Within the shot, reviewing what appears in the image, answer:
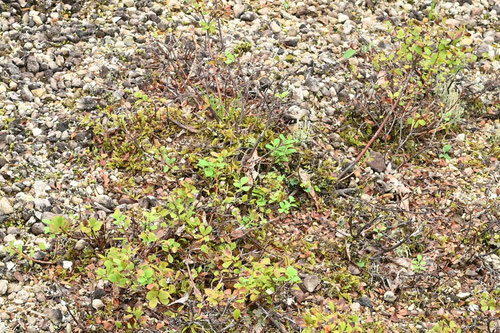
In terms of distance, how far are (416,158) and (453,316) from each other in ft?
4.47

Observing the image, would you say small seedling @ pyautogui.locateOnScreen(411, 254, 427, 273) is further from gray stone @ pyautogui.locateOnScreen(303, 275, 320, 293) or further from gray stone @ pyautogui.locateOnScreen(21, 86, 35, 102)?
gray stone @ pyautogui.locateOnScreen(21, 86, 35, 102)

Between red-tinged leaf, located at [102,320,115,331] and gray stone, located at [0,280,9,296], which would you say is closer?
red-tinged leaf, located at [102,320,115,331]

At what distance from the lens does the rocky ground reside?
145 inches

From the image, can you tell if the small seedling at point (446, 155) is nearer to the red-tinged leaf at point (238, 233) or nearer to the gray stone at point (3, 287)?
the red-tinged leaf at point (238, 233)

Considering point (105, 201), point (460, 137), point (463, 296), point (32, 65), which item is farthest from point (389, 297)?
point (32, 65)

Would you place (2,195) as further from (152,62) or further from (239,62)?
(239,62)

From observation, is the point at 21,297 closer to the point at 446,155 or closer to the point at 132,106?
the point at 132,106

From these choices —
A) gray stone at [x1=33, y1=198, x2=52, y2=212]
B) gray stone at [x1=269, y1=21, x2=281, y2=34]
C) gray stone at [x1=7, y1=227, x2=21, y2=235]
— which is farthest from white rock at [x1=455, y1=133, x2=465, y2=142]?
gray stone at [x1=7, y1=227, x2=21, y2=235]

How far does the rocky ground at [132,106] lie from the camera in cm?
368

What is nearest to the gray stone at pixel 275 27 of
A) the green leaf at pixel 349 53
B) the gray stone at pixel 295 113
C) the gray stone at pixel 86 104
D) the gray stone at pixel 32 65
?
the green leaf at pixel 349 53

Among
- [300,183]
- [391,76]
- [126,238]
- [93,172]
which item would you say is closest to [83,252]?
[126,238]

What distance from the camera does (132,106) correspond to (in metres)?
4.57

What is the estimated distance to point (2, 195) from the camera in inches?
156

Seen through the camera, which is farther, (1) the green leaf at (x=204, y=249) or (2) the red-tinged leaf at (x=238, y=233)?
(2) the red-tinged leaf at (x=238, y=233)
